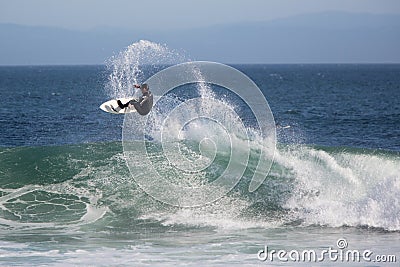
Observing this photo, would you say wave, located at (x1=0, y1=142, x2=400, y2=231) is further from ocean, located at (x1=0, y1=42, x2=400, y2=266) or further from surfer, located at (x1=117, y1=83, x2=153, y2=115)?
surfer, located at (x1=117, y1=83, x2=153, y2=115)

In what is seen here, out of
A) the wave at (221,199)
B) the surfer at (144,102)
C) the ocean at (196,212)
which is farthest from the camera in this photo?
the surfer at (144,102)

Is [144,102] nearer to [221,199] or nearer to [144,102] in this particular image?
[144,102]

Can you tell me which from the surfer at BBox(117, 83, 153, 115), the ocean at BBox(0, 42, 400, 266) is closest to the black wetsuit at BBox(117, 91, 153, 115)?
the surfer at BBox(117, 83, 153, 115)

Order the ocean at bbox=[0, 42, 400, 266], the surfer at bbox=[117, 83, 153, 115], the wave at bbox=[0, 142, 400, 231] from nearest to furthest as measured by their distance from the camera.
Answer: the ocean at bbox=[0, 42, 400, 266]
the wave at bbox=[0, 142, 400, 231]
the surfer at bbox=[117, 83, 153, 115]

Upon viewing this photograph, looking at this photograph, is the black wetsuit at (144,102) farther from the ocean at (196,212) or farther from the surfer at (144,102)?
the ocean at (196,212)

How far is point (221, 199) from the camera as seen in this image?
67.6ft

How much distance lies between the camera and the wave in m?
19.0

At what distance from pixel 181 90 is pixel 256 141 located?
43.8 m

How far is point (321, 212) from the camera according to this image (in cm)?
1928

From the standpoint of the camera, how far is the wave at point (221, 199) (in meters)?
19.0

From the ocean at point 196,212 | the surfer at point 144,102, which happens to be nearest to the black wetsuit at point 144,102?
the surfer at point 144,102

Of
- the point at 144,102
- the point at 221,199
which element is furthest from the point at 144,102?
the point at 221,199

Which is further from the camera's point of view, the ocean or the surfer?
the surfer

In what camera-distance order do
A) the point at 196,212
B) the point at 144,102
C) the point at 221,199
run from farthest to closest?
the point at 144,102
the point at 221,199
the point at 196,212
